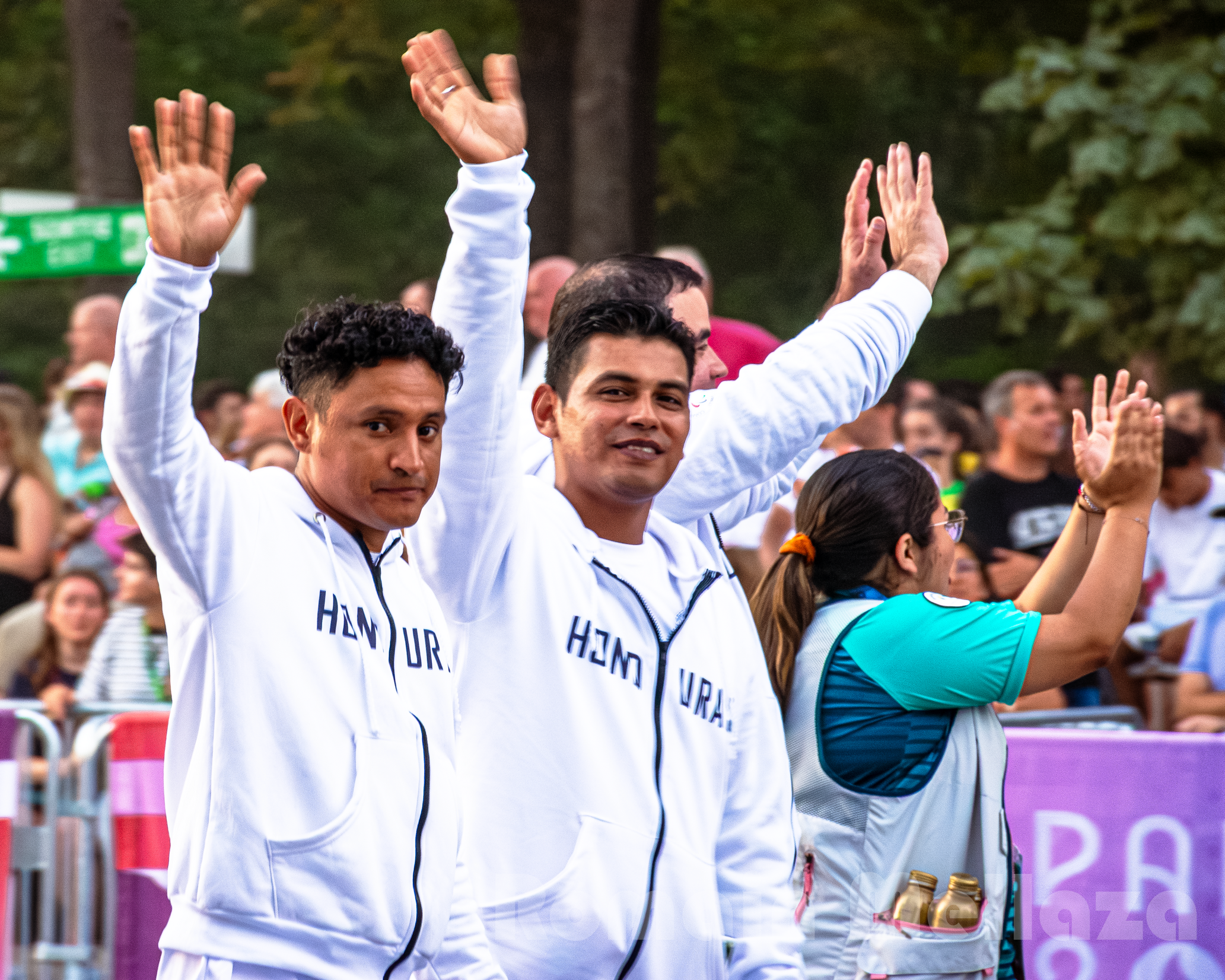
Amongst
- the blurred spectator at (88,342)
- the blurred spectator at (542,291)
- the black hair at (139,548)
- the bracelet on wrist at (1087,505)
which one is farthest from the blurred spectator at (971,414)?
the blurred spectator at (88,342)

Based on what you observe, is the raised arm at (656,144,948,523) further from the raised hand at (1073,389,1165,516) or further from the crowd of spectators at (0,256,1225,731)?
the crowd of spectators at (0,256,1225,731)

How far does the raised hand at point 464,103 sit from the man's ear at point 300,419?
18.5 inches

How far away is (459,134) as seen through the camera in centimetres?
273

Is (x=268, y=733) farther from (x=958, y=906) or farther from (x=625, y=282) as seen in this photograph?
(x=958, y=906)

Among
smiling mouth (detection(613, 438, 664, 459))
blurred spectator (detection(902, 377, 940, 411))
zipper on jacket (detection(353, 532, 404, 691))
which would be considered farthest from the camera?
blurred spectator (detection(902, 377, 940, 411))

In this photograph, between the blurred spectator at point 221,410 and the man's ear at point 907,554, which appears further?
the blurred spectator at point 221,410

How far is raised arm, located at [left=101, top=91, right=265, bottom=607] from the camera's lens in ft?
8.03

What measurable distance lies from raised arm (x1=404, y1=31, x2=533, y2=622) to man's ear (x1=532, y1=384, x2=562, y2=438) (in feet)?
0.74

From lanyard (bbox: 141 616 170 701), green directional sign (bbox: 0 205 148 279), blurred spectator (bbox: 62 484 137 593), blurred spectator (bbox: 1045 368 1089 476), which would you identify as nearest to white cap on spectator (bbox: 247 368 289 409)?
green directional sign (bbox: 0 205 148 279)

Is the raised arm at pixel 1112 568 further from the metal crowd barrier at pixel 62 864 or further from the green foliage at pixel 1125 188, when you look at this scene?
the green foliage at pixel 1125 188

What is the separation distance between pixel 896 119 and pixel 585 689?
14.2 metres

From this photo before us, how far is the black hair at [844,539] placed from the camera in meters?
3.58

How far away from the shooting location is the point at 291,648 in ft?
8.52

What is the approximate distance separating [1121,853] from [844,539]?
6.06 feet
